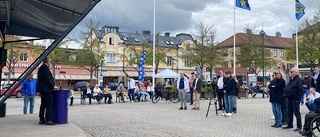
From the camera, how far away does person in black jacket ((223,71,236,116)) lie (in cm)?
1259

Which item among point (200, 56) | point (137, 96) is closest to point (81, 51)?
point (200, 56)

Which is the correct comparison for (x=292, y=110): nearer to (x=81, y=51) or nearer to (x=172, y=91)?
(x=172, y=91)

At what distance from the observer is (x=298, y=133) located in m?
8.47

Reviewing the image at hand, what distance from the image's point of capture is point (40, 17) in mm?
7320

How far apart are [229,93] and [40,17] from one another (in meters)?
8.05

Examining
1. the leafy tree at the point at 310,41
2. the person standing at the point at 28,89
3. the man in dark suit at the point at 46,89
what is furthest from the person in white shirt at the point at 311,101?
the leafy tree at the point at 310,41

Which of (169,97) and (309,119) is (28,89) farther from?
(169,97)

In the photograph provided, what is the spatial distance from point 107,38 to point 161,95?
39006 millimetres

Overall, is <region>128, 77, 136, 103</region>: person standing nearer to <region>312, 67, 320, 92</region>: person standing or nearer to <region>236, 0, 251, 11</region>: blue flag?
<region>312, 67, 320, 92</region>: person standing

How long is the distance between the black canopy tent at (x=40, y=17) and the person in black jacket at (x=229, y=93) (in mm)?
6992

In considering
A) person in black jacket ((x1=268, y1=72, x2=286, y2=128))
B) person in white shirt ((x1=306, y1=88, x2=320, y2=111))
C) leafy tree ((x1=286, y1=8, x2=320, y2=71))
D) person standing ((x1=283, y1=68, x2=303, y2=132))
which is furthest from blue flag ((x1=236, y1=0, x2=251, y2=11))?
person standing ((x1=283, y1=68, x2=303, y2=132))

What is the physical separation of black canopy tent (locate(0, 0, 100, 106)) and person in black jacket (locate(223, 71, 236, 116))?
6.99 m

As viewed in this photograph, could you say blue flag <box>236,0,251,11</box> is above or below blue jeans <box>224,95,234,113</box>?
above

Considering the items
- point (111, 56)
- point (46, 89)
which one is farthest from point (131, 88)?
point (111, 56)
